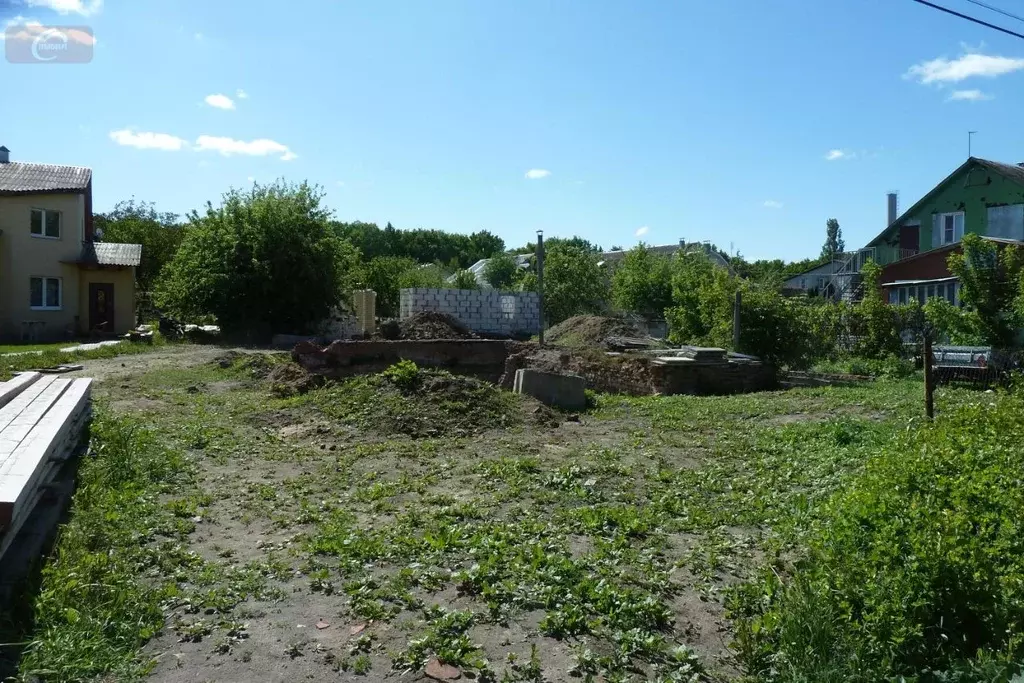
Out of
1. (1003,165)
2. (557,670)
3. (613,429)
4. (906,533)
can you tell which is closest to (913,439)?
(906,533)

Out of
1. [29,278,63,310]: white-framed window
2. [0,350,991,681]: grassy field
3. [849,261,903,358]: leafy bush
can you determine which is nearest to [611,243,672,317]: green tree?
[849,261,903,358]: leafy bush

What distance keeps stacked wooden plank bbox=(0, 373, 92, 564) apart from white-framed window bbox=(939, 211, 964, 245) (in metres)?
36.4

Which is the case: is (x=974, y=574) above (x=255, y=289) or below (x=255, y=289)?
below

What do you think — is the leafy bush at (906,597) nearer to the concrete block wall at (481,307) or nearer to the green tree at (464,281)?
the concrete block wall at (481,307)

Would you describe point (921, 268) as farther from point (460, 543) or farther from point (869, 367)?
point (460, 543)

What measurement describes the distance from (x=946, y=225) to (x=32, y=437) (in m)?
38.7

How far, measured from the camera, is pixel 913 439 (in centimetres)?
619

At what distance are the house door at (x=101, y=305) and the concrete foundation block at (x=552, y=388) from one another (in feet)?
76.0

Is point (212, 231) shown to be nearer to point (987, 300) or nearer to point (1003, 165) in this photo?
point (987, 300)

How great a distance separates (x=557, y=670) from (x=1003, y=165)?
38496 millimetres

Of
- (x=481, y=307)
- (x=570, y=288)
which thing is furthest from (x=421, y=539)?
(x=570, y=288)

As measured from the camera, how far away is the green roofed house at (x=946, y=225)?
31.8 m

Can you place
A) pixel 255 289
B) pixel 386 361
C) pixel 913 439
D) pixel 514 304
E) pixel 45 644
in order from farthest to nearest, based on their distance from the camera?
1. pixel 255 289
2. pixel 514 304
3. pixel 386 361
4. pixel 913 439
5. pixel 45 644

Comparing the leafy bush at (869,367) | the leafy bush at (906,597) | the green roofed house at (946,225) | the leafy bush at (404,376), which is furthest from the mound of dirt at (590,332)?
the green roofed house at (946,225)
